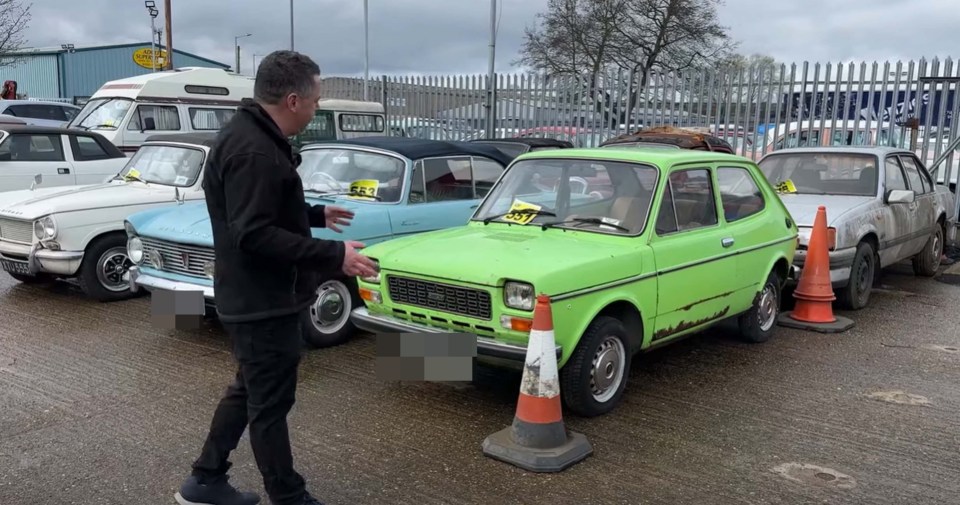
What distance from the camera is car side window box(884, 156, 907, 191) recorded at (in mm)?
Answer: 8172

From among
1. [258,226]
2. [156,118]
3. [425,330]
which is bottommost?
[425,330]

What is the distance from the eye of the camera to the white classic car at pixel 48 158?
10.4 metres

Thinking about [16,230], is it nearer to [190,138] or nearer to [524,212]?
[190,138]

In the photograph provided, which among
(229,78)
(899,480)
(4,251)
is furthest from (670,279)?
(229,78)

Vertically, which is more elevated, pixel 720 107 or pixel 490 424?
pixel 720 107

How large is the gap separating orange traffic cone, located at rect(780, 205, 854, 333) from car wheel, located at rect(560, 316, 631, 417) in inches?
114

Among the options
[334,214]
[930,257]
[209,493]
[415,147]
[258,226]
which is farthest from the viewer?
[930,257]

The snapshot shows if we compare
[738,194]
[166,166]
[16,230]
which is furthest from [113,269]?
[738,194]

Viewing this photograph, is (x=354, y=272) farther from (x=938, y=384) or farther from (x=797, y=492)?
(x=938, y=384)

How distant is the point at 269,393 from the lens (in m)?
3.10

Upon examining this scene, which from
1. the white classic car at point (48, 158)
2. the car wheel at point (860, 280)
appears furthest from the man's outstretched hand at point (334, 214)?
the white classic car at point (48, 158)

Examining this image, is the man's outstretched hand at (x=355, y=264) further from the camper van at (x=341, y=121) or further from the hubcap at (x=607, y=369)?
the camper van at (x=341, y=121)

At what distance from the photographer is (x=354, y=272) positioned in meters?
3.03

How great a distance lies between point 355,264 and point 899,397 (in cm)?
403
